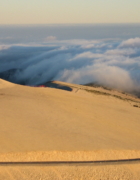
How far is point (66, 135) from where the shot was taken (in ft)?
43.9

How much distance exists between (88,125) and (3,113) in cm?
537

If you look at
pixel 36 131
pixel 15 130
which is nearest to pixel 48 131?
pixel 36 131

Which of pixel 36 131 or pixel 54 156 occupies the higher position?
pixel 36 131

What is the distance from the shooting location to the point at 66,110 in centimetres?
1764

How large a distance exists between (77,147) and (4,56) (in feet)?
468

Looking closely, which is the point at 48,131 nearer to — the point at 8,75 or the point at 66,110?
the point at 66,110

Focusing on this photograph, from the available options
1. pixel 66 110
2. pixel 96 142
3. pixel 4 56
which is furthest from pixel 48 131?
pixel 4 56

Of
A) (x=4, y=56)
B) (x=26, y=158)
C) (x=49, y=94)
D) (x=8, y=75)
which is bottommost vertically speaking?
(x=26, y=158)

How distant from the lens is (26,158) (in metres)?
11.1

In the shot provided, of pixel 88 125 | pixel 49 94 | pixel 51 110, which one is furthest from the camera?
pixel 49 94

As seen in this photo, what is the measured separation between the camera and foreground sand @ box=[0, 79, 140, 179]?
1060cm

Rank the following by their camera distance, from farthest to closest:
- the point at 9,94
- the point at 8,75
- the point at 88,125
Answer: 1. the point at 8,75
2. the point at 9,94
3. the point at 88,125

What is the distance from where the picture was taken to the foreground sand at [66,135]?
1060 cm

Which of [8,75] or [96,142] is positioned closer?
[96,142]
